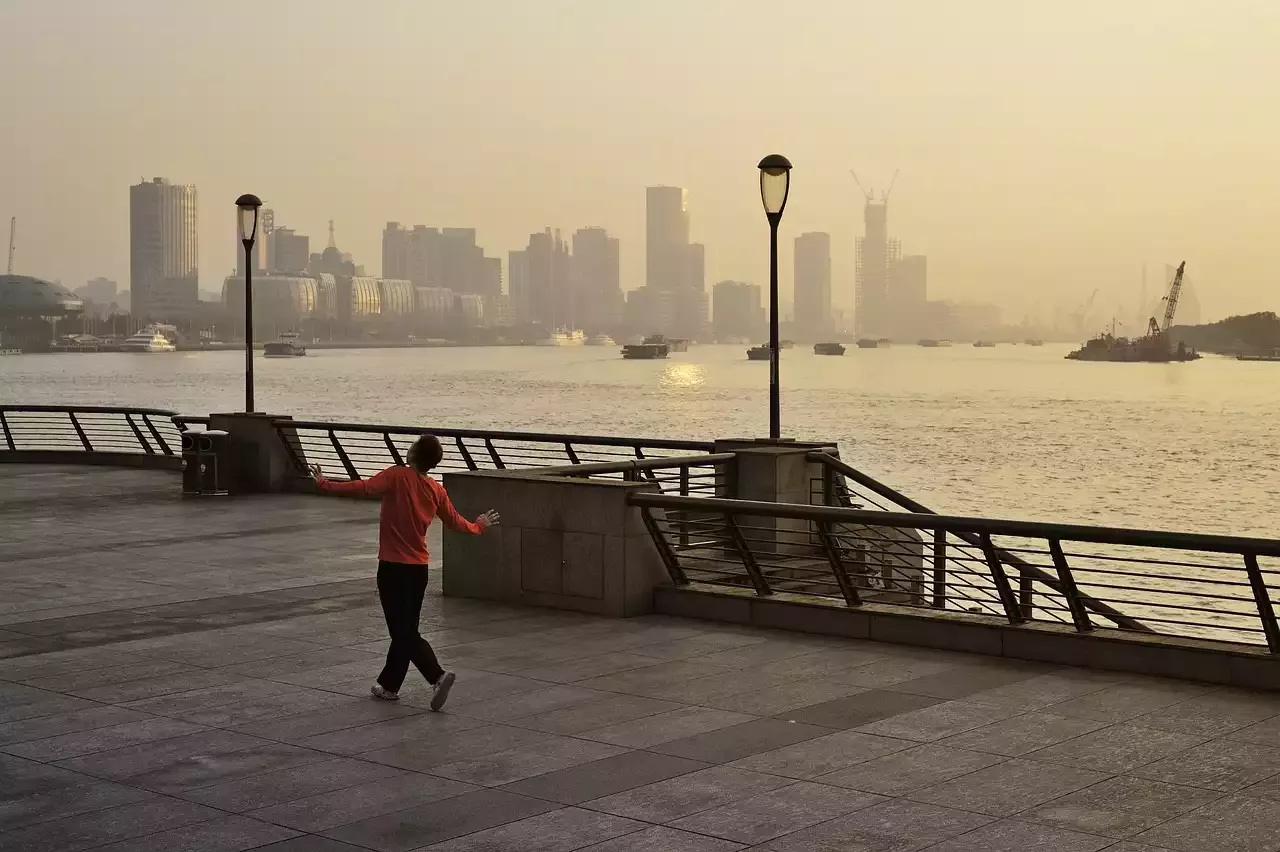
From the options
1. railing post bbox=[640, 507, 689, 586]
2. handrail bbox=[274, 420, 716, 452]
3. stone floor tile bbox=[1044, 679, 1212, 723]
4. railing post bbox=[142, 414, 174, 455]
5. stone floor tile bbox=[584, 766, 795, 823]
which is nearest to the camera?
stone floor tile bbox=[584, 766, 795, 823]

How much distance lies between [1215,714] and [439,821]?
5047 mm

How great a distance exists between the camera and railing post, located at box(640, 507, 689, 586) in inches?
532

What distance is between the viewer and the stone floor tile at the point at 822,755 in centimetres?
831

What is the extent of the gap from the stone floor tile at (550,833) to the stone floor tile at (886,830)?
786 mm

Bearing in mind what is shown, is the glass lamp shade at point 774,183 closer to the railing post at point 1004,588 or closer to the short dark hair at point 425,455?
the railing post at point 1004,588

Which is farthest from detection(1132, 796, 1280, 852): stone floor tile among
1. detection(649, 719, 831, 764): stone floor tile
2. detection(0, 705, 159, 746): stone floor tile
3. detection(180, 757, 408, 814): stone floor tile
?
detection(0, 705, 159, 746): stone floor tile

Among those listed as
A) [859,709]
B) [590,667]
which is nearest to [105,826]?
[590,667]

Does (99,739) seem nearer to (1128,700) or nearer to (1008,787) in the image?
(1008,787)

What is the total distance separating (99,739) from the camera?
29.7 feet

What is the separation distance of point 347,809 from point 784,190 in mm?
11858

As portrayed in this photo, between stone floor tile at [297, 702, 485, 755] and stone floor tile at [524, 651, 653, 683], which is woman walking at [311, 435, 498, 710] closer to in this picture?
stone floor tile at [297, 702, 485, 755]

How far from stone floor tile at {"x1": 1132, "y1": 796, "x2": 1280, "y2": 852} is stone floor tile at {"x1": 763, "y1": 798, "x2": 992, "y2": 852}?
0.83 meters

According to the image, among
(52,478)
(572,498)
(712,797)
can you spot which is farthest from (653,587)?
(52,478)

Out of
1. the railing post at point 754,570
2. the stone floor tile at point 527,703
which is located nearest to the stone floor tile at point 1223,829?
the stone floor tile at point 527,703
